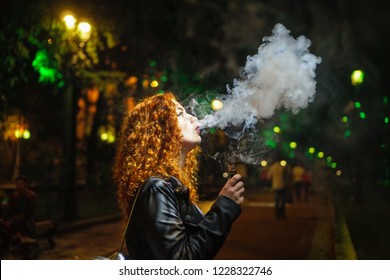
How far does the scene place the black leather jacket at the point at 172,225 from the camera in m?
2.44

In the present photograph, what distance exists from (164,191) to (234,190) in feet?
1.16

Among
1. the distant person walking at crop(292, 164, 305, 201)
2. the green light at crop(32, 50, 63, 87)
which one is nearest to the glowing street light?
the green light at crop(32, 50, 63, 87)

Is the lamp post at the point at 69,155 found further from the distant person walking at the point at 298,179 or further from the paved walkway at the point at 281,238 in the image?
the distant person walking at the point at 298,179

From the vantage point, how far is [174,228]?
2.46 metres

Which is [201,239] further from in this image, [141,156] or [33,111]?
[33,111]

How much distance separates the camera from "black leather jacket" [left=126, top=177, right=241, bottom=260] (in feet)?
8.00

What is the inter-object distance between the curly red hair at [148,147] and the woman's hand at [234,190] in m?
0.25

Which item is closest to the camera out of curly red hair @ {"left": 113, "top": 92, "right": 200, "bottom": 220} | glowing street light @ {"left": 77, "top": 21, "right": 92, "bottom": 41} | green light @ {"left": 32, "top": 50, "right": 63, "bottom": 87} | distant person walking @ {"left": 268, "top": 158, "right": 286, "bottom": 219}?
curly red hair @ {"left": 113, "top": 92, "right": 200, "bottom": 220}

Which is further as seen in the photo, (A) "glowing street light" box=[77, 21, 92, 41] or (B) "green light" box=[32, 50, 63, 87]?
(A) "glowing street light" box=[77, 21, 92, 41]

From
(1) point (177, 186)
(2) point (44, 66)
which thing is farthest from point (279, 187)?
(1) point (177, 186)

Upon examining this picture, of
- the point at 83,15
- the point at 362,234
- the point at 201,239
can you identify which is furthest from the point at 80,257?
the point at 201,239

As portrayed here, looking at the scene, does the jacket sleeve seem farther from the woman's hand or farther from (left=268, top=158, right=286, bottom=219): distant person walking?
(left=268, top=158, right=286, bottom=219): distant person walking

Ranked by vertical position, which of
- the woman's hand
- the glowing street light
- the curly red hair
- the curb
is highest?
the glowing street light

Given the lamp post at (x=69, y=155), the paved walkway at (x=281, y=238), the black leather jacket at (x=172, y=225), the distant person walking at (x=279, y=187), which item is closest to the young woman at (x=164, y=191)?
the black leather jacket at (x=172, y=225)
